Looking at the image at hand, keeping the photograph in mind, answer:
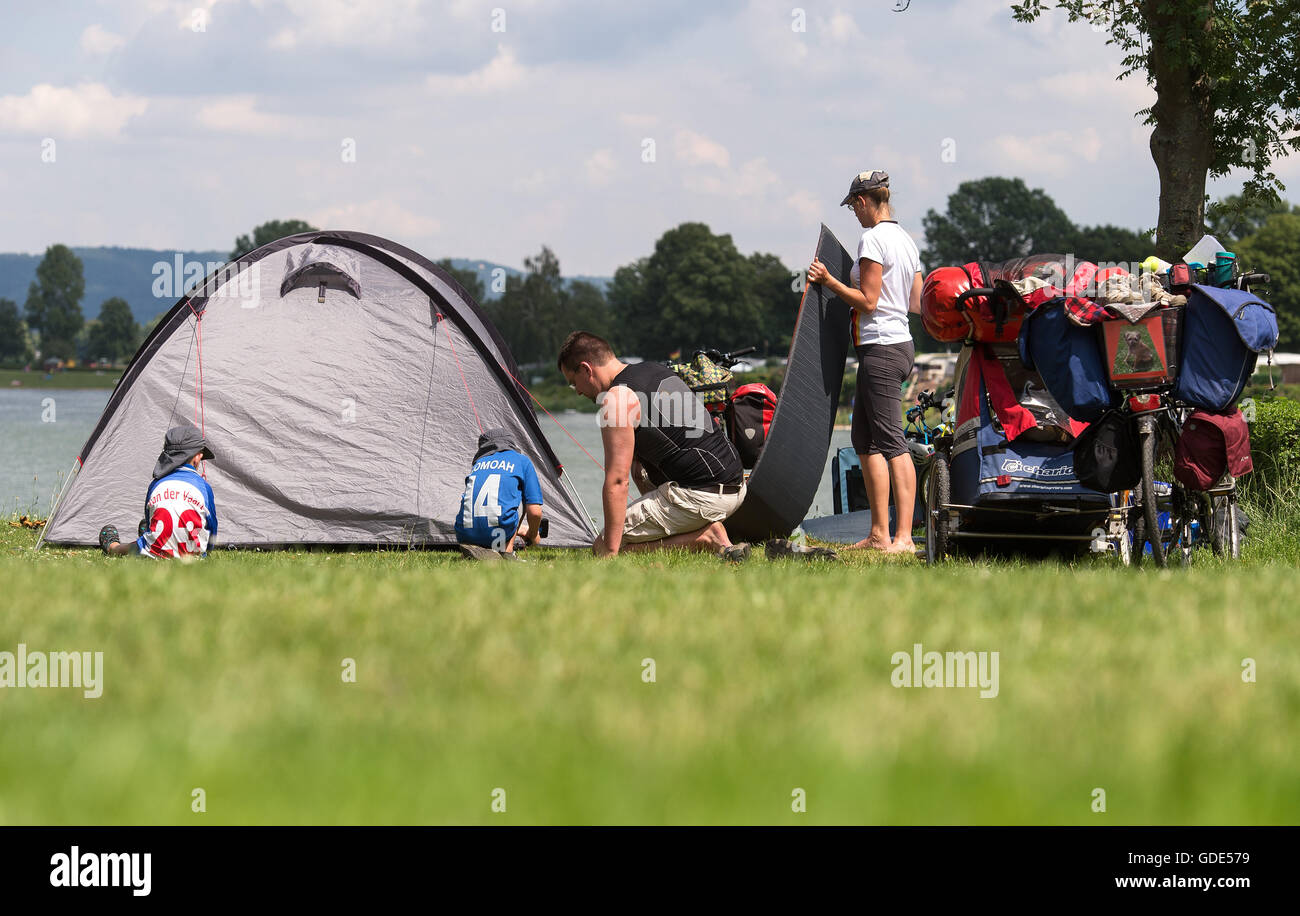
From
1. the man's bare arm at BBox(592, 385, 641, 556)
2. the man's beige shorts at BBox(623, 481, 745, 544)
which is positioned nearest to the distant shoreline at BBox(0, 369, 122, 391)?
the man's beige shorts at BBox(623, 481, 745, 544)

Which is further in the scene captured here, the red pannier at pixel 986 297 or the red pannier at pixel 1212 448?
the red pannier at pixel 986 297

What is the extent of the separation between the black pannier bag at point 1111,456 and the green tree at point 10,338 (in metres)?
158

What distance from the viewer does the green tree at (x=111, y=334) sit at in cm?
14488

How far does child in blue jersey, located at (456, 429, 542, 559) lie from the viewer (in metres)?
9.29

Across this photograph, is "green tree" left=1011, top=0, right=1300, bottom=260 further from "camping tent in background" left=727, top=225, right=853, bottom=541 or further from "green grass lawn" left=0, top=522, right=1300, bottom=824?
"green grass lawn" left=0, top=522, right=1300, bottom=824

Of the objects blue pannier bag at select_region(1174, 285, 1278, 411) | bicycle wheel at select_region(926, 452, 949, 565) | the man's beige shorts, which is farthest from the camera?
the man's beige shorts

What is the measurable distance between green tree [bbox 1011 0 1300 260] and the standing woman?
540 centimetres

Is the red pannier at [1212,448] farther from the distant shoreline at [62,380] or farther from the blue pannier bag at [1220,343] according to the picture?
the distant shoreline at [62,380]

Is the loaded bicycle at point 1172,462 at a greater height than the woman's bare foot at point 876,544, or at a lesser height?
greater

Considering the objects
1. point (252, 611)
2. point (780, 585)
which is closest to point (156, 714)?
point (252, 611)

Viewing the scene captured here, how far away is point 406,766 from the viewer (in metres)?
2.69
